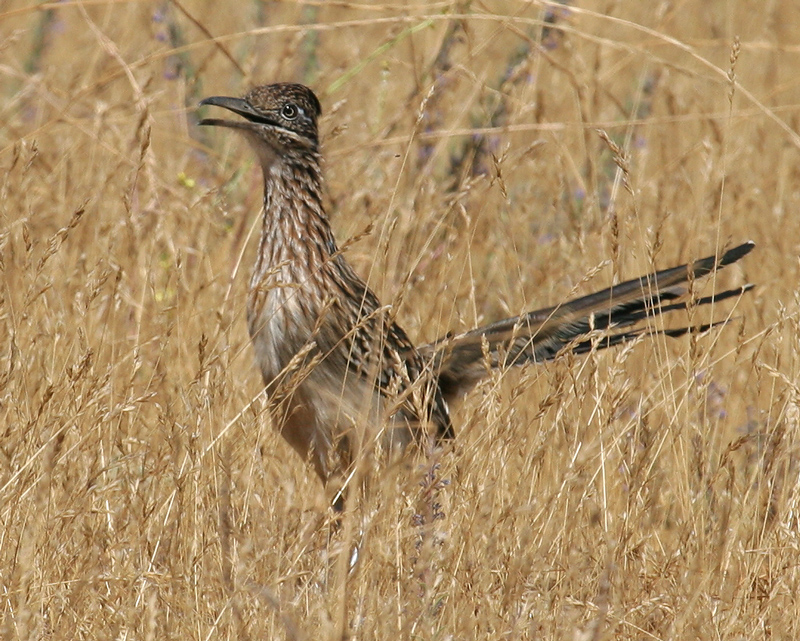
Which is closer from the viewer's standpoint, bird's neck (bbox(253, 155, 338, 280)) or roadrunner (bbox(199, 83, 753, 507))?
roadrunner (bbox(199, 83, 753, 507))

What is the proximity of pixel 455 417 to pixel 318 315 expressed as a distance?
113cm

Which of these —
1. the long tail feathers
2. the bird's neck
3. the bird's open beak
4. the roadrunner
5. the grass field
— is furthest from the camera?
the bird's neck

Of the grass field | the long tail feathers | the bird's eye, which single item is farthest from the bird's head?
the long tail feathers

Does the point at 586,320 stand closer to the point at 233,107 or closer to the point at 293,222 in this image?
the point at 293,222

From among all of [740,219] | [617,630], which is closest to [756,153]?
[740,219]

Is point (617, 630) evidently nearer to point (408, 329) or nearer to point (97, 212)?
point (408, 329)

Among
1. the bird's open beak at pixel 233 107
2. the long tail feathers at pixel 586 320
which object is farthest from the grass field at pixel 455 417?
the bird's open beak at pixel 233 107

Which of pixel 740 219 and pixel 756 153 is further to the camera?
pixel 756 153

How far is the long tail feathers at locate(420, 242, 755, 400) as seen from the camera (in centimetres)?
381

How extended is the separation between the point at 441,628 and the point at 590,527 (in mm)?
641

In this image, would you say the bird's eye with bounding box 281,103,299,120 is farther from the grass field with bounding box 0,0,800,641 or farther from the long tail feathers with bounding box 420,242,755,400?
the long tail feathers with bounding box 420,242,755,400

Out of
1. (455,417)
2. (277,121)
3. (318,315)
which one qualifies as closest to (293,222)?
(277,121)

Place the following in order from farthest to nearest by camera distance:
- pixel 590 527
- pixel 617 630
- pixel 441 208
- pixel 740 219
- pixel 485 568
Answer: pixel 740 219
pixel 441 208
pixel 590 527
pixel 617 630
pixel 485 568

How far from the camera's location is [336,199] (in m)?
5.56
